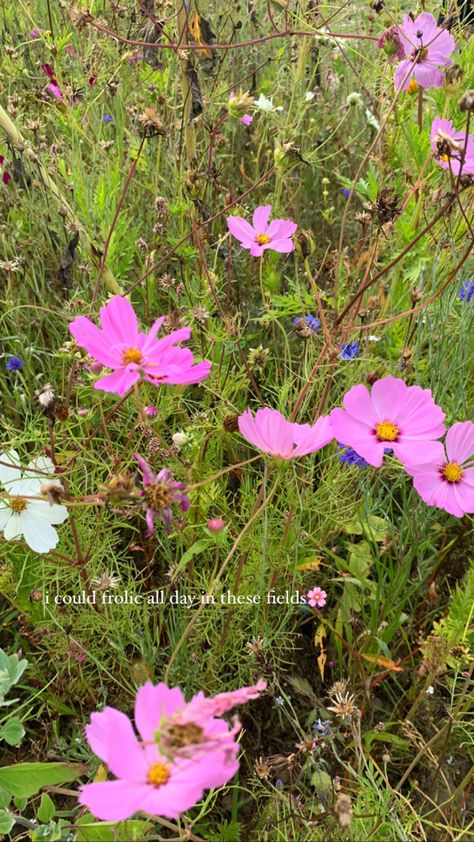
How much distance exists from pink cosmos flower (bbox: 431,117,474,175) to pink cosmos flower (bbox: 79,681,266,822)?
0.47 meters

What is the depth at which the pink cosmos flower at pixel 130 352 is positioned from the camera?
0.51m

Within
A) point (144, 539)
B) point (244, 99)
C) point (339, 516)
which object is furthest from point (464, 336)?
point (144, 539)

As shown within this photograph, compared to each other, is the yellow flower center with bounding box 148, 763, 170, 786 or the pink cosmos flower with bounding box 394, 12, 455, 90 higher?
the pink cosmos flower with bounding box 394, 12, 455, 90

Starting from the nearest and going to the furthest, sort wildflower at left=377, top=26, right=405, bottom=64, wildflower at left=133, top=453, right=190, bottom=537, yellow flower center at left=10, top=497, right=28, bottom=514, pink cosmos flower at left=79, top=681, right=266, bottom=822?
pink cosmos flower at left=79, top=681, right=266, bottom=822, wildflower at left=133, top=453, right=190, bottom=537, yellow flower center at left=10, top=497, right=28, bottom=514, wildflower at left=377, top=26, right=405, bottom=64

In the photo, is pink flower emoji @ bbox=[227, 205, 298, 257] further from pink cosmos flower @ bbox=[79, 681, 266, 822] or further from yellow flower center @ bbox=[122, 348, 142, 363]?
pink cosmos flower @ bbox=[79, 681, 266, 822]

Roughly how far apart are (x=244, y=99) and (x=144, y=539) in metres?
0.61

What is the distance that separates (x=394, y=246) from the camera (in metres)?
1.12

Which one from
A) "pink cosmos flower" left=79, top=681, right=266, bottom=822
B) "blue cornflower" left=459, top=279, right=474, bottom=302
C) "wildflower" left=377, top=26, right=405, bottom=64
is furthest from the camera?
"blue cornflower" left=459, top=279, right=474, bottom=302

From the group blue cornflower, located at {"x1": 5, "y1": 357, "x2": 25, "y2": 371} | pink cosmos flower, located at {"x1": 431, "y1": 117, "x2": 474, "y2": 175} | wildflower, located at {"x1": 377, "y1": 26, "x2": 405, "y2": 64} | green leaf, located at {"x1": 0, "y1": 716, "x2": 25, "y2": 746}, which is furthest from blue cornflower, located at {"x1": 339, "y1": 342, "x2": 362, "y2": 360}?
green leaf, located at {"x1": 0, "y1": 716, "x2": 25, "y2": 746}

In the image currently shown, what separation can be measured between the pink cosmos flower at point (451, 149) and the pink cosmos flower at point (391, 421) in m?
0.21

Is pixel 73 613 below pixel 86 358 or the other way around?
below

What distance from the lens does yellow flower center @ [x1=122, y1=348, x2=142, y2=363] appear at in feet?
1.74

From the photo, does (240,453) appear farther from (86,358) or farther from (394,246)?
(394,246)

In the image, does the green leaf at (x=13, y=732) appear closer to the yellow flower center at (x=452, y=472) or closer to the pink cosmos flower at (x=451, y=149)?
the yellow flower center at (x=452, y=472)
